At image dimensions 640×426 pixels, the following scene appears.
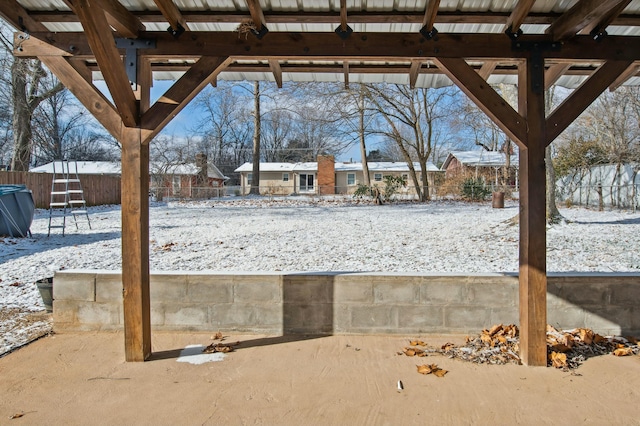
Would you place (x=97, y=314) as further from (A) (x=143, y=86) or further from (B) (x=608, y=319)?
(B) (x=608, y=319)

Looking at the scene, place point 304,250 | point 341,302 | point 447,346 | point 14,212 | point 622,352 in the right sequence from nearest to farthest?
1. point 622,352
2. point 447,346
3. point 341,302
4. point 304,250
5. point 14,212

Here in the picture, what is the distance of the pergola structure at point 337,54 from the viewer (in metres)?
3.43

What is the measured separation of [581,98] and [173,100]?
3.43 metres

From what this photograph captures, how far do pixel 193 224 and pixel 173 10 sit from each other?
904cm

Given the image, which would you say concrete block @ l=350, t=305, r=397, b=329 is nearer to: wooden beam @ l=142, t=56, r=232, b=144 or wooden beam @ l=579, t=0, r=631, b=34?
wooden beam @ l=142, t=56, r=232, b=144

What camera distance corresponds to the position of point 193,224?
1181 cm

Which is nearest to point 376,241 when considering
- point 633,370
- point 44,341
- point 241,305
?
point 241,305

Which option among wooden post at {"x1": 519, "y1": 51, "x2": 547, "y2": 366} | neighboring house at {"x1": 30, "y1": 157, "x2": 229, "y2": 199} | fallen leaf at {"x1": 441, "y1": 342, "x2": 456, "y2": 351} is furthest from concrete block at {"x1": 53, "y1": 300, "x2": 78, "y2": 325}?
neighboring house at {"x1": 30, "y1": 157, "x2": 229, "y2": 199}

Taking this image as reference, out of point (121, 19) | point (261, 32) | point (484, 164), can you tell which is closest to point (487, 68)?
point (261, 32)

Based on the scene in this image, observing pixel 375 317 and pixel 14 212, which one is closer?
pixel 375 317

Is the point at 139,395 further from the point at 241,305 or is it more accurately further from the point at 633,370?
the point at 633,370

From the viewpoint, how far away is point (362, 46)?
3572 mm

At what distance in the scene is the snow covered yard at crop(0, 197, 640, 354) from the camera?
6035mm

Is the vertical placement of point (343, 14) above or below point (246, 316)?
above
